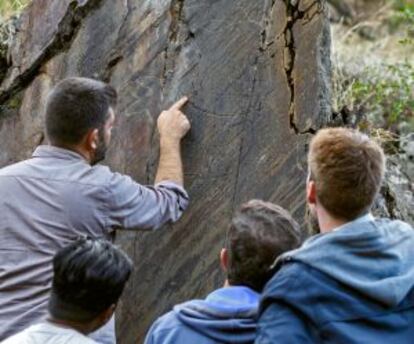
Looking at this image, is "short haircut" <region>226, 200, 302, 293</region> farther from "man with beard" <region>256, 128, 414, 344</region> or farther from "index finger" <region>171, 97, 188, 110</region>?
"index finger" <region>171, 97, 188, 110</region>

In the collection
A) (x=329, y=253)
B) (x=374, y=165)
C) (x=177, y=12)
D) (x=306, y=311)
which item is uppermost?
(x=177, y=12)

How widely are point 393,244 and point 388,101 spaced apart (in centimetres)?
380

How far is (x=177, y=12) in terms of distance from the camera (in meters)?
4.67

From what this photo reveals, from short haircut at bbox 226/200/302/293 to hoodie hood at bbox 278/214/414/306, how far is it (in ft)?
0.41

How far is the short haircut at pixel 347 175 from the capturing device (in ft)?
9.46

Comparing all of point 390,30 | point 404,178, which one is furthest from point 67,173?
point 390,30

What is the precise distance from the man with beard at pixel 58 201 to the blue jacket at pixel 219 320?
2.45 feet

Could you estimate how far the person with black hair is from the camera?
2.82 m

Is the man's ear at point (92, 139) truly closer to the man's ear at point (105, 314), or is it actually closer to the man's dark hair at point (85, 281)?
the man's dark hair at point (85, 281)

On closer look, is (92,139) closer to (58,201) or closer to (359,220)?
(58,201)

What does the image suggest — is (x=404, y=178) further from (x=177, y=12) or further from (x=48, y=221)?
(x=48, y=221)

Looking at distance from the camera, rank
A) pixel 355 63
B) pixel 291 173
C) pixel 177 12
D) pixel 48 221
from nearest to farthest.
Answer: pixel 48 221, pixel 291 173, pixel 177 12, pixel 355 63

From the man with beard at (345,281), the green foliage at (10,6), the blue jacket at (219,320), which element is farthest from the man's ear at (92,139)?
the green foliage at (10,6)

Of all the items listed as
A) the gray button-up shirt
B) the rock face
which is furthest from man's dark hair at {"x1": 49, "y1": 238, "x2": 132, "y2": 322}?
the rock face
